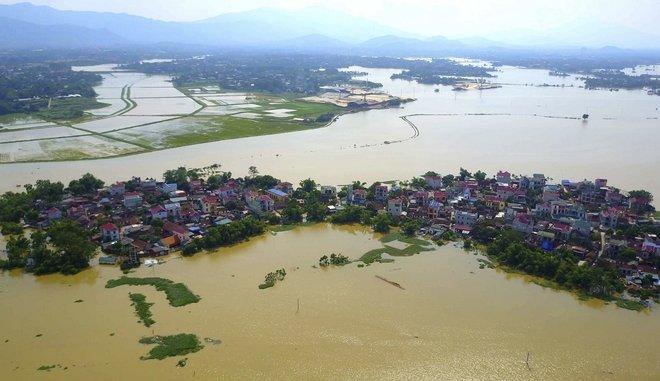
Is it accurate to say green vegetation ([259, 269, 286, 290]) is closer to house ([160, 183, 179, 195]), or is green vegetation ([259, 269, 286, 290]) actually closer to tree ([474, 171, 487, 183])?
Answer: house ([160, 183, 179, 195])

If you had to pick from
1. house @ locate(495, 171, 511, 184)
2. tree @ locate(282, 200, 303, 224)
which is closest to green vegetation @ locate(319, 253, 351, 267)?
tree @ locate(282, 200, 303, 224)

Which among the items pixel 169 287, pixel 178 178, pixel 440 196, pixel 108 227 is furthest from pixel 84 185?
pixel 440 196

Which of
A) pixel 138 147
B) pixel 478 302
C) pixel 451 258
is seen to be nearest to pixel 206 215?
pixel 451 258

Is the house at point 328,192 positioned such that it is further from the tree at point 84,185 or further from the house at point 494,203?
the tree at point 84,185

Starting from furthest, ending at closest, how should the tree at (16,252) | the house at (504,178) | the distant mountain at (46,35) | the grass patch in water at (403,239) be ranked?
the distant mountain at (46,35), the house at (504,178), the grass patch in water at (403,239), the tree at (16,252)

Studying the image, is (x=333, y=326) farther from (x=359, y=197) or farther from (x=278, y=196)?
(x=278, y=196)

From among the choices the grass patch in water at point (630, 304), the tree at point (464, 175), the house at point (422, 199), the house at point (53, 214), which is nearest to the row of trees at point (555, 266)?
the grass patch in water at point (630, 304)
